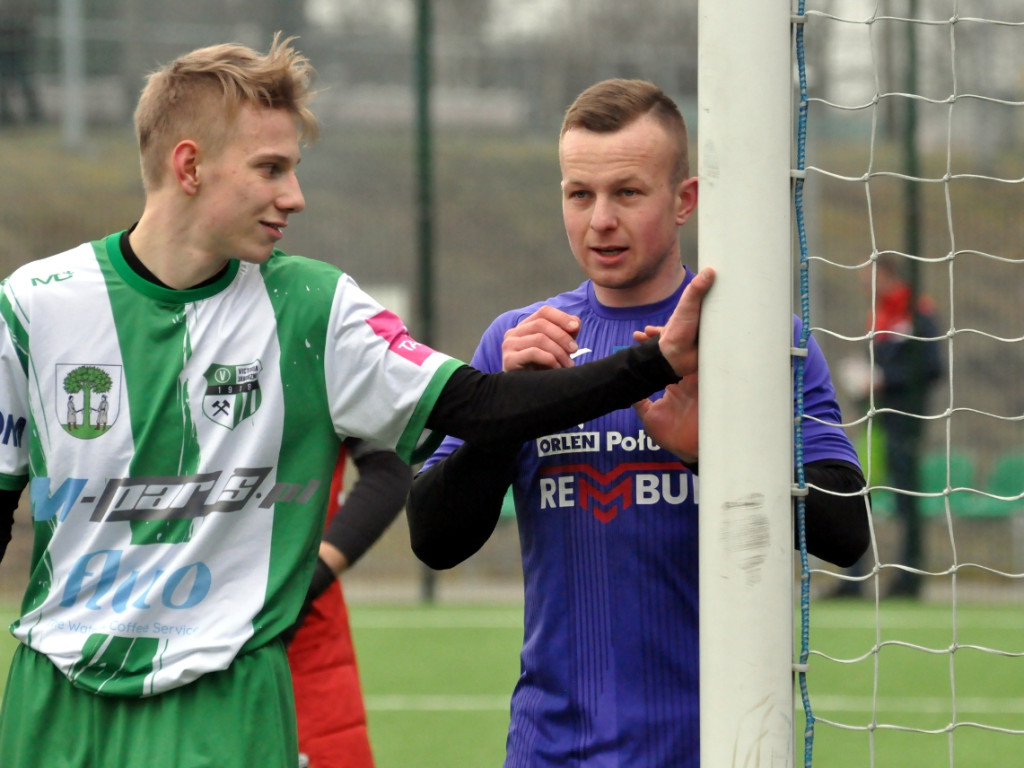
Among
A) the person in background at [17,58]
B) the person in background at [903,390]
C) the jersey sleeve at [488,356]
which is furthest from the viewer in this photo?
the person in background at [17,58]

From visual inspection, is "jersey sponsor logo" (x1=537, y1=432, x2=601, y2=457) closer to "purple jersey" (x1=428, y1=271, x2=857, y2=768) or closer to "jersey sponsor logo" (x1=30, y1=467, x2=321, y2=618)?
"purple jersey" (x1=428, y1=271, x2=857, y2=768)

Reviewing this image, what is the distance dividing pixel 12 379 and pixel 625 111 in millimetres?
1054

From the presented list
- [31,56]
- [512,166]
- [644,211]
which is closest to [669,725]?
[644,211]

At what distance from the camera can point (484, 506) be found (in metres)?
2.20

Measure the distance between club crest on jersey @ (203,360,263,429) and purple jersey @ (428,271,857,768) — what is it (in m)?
0.48

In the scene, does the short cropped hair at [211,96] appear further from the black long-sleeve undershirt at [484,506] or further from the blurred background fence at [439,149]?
the blurred background fence at [439,149]

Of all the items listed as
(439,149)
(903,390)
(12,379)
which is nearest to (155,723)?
(12,379)

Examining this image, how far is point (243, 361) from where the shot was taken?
83.0 inches

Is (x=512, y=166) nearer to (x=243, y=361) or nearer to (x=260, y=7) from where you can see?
(x=260, y=7)

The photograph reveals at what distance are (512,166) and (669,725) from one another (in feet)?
22.3

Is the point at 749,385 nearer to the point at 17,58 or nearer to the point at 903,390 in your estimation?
the point at 903,390

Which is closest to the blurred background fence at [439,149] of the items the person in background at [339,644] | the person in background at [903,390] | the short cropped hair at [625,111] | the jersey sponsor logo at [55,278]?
the person in background at [903,390]

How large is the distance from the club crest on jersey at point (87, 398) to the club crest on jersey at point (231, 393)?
140mm

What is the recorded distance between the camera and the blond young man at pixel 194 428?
205 centimetres
